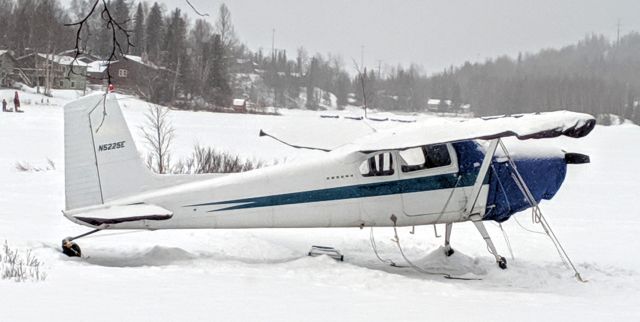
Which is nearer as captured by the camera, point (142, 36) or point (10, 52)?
point (10, 52)

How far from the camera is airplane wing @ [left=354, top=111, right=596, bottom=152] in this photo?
22.6 ft

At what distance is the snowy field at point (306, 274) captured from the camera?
486 cm

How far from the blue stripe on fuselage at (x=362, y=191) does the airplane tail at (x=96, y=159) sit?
0.91 metres

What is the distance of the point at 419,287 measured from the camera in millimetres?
6621

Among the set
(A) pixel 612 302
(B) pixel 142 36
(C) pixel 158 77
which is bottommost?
(A) pixel 612 302

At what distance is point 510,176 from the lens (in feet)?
27.0

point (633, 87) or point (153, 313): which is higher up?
point (633, 87)

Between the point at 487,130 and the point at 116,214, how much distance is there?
14.3ft

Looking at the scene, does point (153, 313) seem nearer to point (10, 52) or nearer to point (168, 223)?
point (168, 223)

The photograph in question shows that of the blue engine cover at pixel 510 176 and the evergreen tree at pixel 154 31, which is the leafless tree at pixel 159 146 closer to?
the blue engine cover at pixel 510 176

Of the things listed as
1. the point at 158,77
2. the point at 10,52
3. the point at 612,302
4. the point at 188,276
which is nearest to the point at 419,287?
the point at 612,302

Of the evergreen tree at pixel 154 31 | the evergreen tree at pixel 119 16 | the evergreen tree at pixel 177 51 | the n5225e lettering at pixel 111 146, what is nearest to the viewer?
the evergreen tree at pixel 119 16

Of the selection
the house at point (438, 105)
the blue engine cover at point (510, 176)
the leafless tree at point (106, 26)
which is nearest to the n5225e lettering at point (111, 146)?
the leafless tree at point (106, 26)

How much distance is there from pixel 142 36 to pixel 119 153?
259 feet
